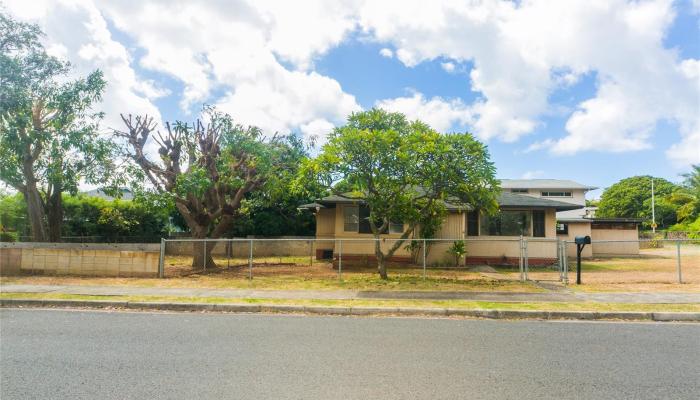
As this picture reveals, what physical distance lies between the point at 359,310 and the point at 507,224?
42.9 feet

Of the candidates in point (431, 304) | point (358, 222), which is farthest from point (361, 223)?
point (431, 304)

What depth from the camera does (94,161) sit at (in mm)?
17344

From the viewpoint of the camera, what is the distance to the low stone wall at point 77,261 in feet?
48.9

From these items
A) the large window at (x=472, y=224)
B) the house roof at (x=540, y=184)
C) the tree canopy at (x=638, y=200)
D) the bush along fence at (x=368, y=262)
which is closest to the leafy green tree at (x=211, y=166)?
the bush along fence at (x=368, y=262)

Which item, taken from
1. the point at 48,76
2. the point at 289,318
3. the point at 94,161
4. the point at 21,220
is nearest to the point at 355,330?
the point at 289,318

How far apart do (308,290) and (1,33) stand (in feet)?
49.5

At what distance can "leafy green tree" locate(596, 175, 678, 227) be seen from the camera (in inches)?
2352

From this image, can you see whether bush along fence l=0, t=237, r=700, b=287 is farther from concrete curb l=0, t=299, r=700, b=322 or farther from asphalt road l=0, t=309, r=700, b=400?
asphalt road l=0, t=309, r=700, b=400

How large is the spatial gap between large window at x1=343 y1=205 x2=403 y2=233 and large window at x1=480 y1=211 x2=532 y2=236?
4142 millimetres

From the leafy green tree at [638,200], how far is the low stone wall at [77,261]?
6444cm

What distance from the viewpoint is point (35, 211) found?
1797 cm

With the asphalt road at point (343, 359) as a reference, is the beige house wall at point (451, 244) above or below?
above

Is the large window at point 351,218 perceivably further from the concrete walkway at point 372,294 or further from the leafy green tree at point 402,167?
the concrete walkway at point 372,294

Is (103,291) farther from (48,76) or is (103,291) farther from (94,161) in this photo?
(48,76)
